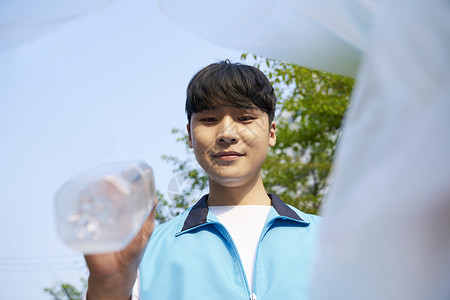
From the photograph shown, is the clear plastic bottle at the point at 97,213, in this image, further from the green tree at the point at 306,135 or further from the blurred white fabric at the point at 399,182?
the green tree at the point at 306,135

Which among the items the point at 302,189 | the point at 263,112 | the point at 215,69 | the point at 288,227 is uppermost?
the point at 215,69

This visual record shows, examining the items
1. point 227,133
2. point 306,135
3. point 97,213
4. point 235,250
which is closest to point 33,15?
point 97,213

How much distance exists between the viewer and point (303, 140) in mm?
4938

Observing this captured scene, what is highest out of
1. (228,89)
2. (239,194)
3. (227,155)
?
(228,89)

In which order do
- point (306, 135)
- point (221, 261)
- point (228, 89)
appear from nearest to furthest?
1. point (221, 261)
2. point (228, 89)
3. point (306, 135)

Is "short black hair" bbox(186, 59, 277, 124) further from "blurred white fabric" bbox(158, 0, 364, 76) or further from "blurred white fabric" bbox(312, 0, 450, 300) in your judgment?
"blurred white fabric" bbox(312, 0, 450, 300)

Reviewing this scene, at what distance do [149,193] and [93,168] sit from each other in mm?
105

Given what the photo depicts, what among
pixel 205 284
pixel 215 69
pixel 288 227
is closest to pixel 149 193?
pixel 205 284

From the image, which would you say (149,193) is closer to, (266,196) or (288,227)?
(288,227)

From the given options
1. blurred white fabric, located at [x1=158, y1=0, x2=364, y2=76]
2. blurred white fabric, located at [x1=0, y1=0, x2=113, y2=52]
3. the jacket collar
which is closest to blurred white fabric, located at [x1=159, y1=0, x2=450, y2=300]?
blurred white fabric, located at [x1=158, y1=0, x2=364, y2=76]

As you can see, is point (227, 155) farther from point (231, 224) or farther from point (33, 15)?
point (33, 15)

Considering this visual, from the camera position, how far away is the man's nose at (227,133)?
1.32 m

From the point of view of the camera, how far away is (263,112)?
146 centimetres

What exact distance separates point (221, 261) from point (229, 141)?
368 mm
